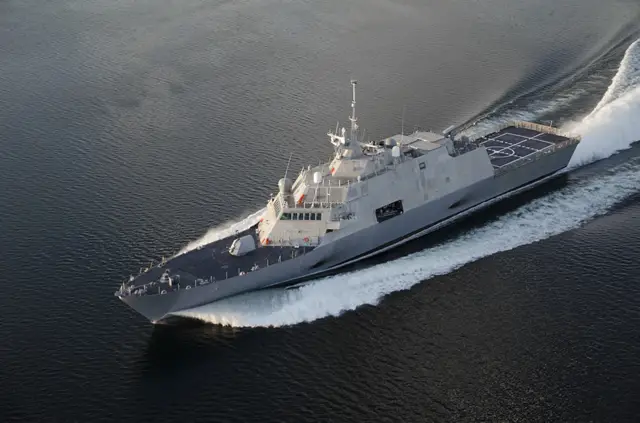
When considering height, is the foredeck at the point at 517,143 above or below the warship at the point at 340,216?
above

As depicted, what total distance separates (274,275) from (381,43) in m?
40.6

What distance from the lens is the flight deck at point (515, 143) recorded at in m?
58.6

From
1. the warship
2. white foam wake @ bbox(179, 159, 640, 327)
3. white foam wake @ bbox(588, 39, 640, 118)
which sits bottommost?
white foam wake @ bbox(179, 159, 640, 327)

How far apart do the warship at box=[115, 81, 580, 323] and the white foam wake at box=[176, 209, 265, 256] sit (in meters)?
1.85

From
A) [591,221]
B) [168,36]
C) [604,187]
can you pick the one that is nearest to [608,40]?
[604,187]

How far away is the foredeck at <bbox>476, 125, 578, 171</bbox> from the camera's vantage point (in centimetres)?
5850

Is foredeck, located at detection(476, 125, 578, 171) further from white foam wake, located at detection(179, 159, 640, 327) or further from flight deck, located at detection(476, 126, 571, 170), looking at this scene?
white foam wake, located at detection(179, 159, 640, 327)

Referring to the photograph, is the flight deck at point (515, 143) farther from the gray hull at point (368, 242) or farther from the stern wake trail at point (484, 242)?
the stern wake trail at point (484, 242)

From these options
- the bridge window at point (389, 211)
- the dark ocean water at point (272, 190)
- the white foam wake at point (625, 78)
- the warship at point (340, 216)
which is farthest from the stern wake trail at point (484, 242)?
the bridge window at point (389, 211)

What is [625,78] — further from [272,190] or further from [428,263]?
[272,190]

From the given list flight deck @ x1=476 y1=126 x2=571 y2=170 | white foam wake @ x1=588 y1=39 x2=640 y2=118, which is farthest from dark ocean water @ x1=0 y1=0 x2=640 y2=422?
flight deck @ x1=476 y1=126 x2=571 y2=170

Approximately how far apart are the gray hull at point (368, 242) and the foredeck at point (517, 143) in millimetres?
895

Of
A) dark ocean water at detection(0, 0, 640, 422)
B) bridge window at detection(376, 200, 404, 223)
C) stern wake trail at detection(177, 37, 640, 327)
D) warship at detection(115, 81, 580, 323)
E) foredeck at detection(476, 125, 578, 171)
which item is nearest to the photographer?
dark ocean water at detection(0, 0, 640, 422)

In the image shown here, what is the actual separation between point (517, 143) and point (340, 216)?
19710 millimetres
